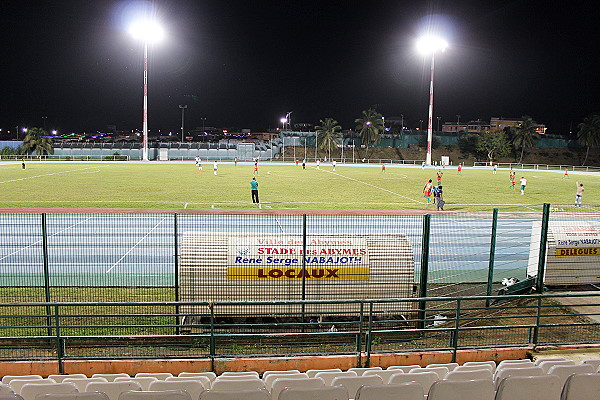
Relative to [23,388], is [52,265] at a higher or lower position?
lower

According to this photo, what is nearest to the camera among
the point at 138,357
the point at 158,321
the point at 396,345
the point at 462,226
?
the point at 138,357

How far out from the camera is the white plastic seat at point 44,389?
15.8 ft

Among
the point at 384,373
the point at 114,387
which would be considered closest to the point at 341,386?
the point at 384,373

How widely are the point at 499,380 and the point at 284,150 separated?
342 ft

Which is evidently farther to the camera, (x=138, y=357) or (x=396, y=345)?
(x=396, y=345)

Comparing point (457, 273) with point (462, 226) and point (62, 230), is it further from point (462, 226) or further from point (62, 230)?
point (62, 230)

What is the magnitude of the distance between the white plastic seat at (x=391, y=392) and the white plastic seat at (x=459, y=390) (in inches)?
8.4

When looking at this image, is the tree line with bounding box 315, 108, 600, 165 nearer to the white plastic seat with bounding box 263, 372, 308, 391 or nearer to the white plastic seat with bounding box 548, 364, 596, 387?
the white plastic seat with bounding box 548, 364, 596, 387

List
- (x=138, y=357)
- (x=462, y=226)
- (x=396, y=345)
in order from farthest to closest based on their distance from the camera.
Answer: (x=462, y=226) < (x=396, y=345) < (x=138, y=357)

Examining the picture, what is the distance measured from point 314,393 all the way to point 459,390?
1457 mm

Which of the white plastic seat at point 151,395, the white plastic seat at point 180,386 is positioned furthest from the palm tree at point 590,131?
the white plastic seat at point 151,395

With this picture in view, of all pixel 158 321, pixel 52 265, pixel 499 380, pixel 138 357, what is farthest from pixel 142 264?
pixel 499 380

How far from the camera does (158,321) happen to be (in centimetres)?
950

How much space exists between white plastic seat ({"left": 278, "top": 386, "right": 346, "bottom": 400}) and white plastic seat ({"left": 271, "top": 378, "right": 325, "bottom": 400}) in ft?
1.46
